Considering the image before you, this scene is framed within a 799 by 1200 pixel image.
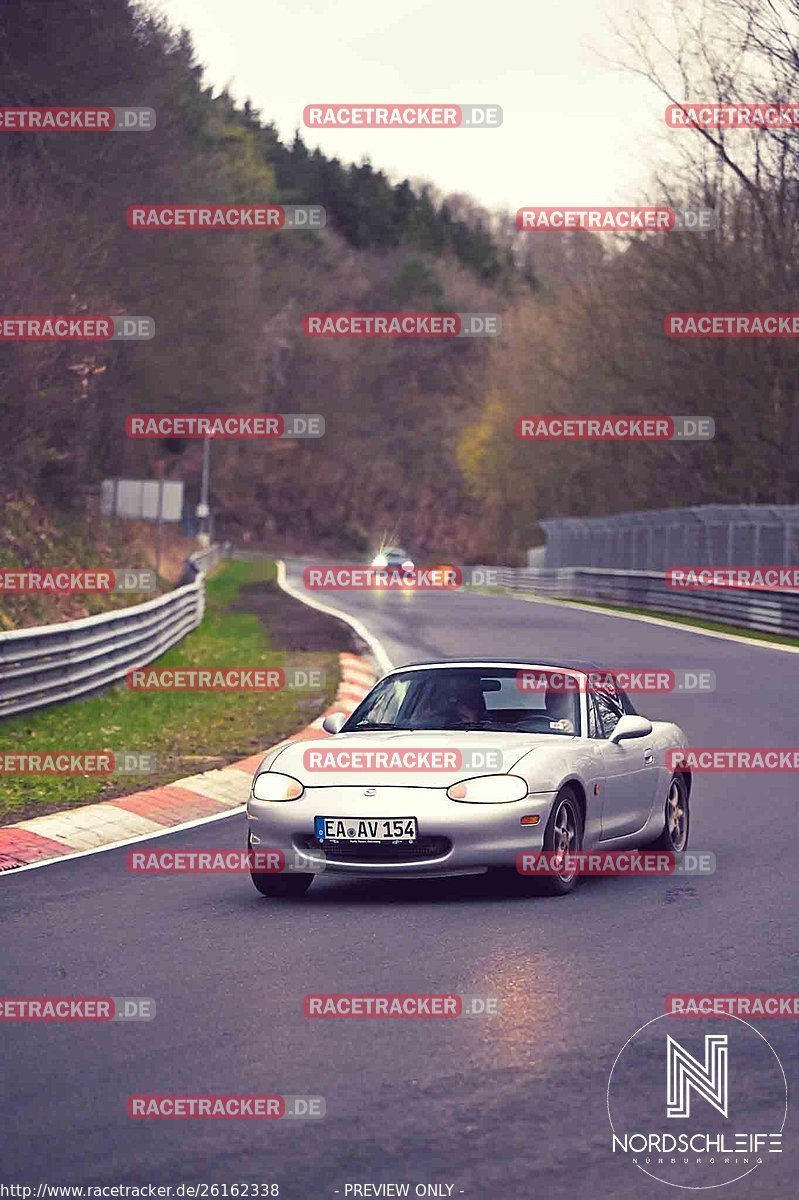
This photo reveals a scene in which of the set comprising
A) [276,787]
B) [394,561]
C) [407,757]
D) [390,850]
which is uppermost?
[407,757]

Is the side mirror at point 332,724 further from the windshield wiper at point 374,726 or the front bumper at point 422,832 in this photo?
the front bumper at point 422,832

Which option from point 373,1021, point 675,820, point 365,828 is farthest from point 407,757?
point 373,1021

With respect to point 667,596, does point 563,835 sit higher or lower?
higher

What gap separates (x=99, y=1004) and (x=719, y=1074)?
8.10ft

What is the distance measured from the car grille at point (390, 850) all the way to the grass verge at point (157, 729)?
376 cm

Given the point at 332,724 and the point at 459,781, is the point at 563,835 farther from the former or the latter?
the point at 332,724

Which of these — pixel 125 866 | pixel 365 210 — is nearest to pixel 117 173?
pixel 125 866

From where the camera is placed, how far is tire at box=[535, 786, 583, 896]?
10070mm

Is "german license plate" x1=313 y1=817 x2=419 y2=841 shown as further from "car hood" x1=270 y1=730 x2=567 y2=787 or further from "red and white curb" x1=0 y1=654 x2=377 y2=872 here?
"red and white curb" x1=0 y1=654 x2=377 y2=872

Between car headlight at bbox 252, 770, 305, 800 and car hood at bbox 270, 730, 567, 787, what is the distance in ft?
0.16

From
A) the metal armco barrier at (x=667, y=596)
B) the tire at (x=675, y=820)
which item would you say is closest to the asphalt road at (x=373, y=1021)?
the tire at (x=675, y=820)

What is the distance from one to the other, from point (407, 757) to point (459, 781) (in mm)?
417

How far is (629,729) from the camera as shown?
36.0 ft

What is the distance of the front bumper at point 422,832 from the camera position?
9859mm
